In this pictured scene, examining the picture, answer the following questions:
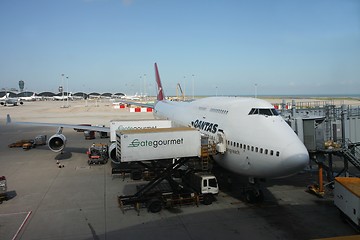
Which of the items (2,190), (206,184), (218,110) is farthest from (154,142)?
(2,190)

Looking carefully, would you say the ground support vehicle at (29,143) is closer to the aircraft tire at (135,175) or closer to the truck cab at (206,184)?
the aircraft tire at (135,175)

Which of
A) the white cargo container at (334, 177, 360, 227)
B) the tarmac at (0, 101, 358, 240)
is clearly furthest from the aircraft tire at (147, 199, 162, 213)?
the white cargo container at (334, 177, 360, 227)

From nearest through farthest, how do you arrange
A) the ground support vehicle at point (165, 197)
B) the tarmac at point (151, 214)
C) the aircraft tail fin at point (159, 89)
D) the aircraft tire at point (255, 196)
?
the tarmac at point (151, 214) → the ground support vehicle at point (165, 197) → the aircraft tire at point (255, 196) → the aircraft tail fin at point (159, 89)

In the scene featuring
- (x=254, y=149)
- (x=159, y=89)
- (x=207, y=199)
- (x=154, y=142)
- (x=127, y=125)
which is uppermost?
(x=159, y=89)

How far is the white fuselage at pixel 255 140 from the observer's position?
40.7 ft

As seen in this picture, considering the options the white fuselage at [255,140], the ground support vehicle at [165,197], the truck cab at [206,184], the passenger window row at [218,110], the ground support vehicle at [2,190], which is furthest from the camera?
the ground support vehicle at [2,190]

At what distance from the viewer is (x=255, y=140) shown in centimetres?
1333

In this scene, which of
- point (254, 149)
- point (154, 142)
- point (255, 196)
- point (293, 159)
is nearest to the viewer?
point (293, 159)

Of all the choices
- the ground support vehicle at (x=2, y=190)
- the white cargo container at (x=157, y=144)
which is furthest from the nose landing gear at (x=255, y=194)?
the ground support vehicle at (x=2, y=190)

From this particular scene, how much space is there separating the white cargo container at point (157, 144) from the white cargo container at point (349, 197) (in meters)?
6.41

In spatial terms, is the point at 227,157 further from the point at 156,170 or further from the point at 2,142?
the point at 2,142

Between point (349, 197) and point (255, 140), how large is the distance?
4.30m

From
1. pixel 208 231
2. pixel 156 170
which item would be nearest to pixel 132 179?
pixel 156 170

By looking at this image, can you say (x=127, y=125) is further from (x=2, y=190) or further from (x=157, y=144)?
(x=2, y=190)
